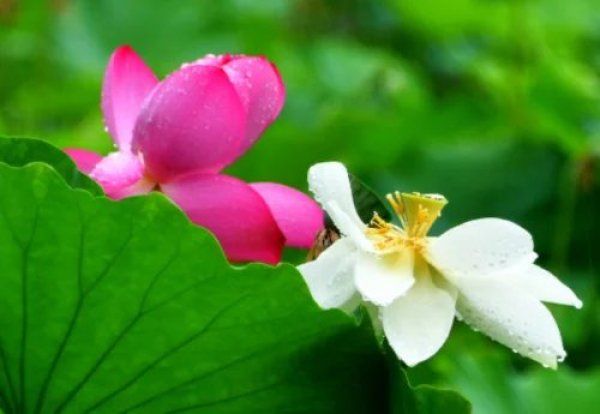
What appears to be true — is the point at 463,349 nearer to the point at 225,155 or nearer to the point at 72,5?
the point at 225,155

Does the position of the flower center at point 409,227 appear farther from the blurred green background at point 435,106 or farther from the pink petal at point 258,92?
the blurred green background at point 435,106

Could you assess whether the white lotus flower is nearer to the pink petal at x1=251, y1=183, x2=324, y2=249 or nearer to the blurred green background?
the pink petal at x1=251, y1=183, x2=324, y2=249

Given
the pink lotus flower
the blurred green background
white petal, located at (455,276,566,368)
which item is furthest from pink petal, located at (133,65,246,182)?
the blurred green background

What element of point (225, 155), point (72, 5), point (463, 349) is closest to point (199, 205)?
point (225, 155)

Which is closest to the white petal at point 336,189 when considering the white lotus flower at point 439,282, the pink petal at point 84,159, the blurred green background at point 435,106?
the white lotus flower at point 439,282

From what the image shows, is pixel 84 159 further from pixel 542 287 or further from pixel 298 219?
pixel 542 287

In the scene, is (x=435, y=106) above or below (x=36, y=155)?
below

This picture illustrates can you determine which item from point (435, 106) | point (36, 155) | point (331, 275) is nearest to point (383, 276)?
point (331, 275)
